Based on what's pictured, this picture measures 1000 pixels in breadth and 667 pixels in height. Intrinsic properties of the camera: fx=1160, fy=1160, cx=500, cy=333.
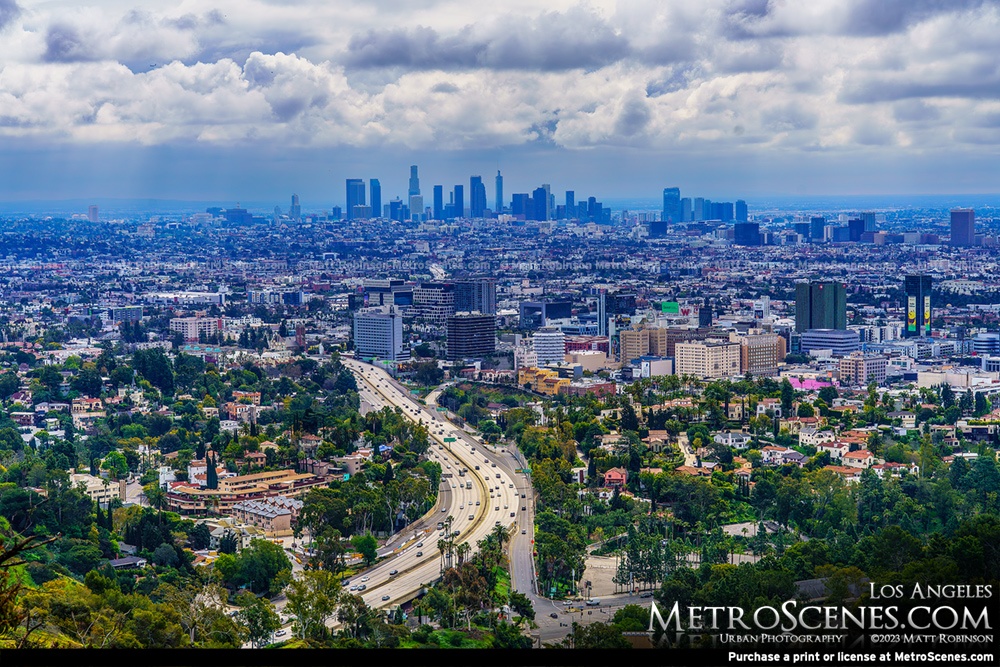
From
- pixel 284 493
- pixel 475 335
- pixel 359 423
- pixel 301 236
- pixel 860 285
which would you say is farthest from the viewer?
pixel 301 236

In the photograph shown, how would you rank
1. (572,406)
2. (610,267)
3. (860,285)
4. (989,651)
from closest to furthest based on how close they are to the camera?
1. (989,651)
2. (572,406)
3. (860,285)
4. (610,267)

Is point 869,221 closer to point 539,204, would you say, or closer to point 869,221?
point 869,221

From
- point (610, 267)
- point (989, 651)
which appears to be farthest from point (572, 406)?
point (610, 267)

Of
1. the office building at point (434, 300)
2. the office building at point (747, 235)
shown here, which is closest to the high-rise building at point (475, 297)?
the office building at point (434, 300)

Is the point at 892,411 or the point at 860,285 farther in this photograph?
the point at 860,285

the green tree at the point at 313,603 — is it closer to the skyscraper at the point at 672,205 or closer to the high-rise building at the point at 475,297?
the high-rise building at the point at 475,297

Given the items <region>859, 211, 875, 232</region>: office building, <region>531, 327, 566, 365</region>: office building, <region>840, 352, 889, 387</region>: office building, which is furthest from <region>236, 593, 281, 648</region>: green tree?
<region>859, 211, 875, 232</region>: office building

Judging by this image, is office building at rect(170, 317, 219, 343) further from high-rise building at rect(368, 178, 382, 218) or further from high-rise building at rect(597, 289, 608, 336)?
high-rise building at rect(368, 178, 382, 218)

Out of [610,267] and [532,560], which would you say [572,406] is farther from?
[610,267]
